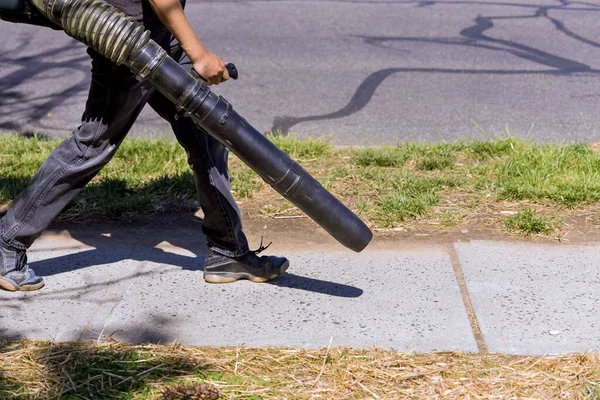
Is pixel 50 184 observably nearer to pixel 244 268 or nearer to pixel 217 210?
pixel 217 210

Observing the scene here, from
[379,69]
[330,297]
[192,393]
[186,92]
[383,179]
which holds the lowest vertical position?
[192,393]

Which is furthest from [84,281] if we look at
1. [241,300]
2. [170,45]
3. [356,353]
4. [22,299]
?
[356,353]

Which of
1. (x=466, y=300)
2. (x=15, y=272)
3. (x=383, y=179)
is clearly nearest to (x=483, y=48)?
(x=383, y=179)

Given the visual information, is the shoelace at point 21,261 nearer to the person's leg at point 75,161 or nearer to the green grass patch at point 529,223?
the person's leg at point 75,161

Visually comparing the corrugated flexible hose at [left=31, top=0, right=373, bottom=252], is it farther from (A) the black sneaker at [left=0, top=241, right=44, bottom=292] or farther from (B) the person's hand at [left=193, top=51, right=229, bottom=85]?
(A) the black sneaker at [left=0, top=241, right=44, bottom=292]

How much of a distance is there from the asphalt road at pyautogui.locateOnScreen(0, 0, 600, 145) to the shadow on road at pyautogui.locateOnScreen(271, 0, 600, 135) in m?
0.02

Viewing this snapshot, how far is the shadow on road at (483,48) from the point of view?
6.54 metres

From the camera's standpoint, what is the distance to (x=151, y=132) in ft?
19.9

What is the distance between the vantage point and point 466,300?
3.42 meters

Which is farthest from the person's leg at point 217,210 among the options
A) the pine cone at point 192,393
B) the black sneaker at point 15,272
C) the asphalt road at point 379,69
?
the asphalt road at point 379,69

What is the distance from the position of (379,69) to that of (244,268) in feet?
14.0

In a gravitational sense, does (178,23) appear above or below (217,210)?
above

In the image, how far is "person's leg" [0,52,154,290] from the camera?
3270 millimetres

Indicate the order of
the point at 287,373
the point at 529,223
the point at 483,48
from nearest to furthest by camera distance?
1. the point at 287,373
2. the point at 529,223
3. the point at 483,48
